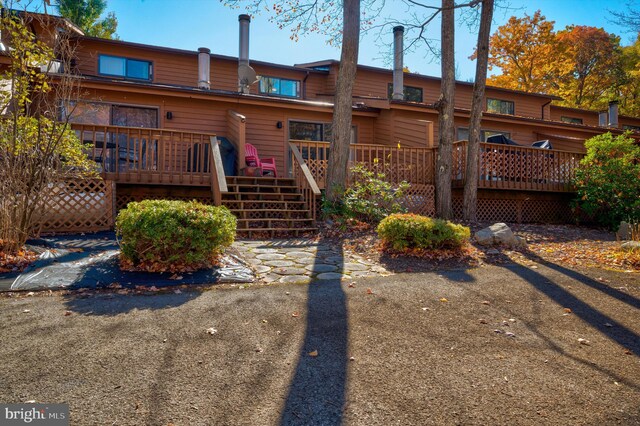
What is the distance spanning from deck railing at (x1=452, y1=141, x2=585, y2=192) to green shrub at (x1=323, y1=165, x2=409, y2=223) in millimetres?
2989

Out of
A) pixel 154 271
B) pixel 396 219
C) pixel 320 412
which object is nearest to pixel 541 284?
pixel 396 219

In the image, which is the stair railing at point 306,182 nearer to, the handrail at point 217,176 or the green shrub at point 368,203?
the green shrub at point 368,203

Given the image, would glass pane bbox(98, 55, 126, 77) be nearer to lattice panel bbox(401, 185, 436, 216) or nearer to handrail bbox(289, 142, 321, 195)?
handrail bbox(289, 142, 321, 195)

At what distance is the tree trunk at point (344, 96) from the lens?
923cm

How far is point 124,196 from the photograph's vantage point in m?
9.07

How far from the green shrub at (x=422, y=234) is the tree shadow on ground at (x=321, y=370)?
251cm

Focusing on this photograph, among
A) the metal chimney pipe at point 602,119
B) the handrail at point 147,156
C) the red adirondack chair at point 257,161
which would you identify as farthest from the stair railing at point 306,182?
the metal chimney pipe at point 602,119

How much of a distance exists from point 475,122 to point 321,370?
30.3 ft

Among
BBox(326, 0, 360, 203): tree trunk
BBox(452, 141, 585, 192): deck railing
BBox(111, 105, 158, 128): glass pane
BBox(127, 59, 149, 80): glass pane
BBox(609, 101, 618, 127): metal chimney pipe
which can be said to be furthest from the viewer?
BBox(609, 101, 618, 127): metal chimney pipe

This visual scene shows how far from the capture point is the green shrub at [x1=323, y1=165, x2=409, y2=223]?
8.68 meters

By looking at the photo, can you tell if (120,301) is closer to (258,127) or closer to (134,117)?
(134,117)

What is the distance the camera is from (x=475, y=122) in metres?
10.3

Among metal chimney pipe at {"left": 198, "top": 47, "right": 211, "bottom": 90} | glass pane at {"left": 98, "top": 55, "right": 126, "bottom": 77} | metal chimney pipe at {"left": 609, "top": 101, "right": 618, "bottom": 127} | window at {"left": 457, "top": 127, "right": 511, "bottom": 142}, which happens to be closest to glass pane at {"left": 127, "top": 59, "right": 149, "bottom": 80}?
glass pane at {"left": 98, "top": 55, "right": 126, "bottom": 77}

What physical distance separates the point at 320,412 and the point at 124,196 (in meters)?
8.32
